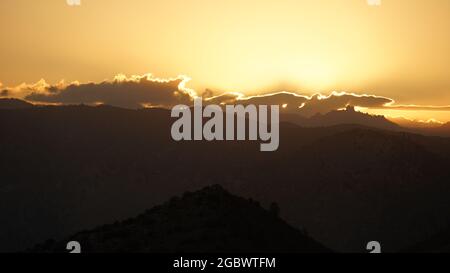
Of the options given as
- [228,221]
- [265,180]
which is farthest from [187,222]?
[265,180]

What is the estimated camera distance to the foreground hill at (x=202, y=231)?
59.2 meters

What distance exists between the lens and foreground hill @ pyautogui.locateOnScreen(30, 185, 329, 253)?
194 feet

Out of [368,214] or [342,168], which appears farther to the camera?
[342,168]

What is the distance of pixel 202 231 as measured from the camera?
60500 millimetres

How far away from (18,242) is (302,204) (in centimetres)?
7496

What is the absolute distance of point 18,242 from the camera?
18712 centimetres

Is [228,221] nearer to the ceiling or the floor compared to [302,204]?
nearer to the floor
